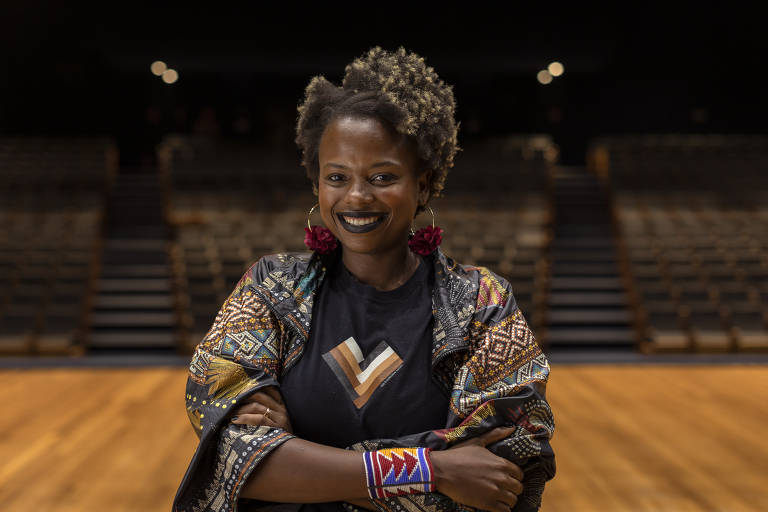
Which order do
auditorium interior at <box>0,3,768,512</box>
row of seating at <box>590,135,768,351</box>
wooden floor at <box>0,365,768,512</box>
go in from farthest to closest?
row of seating at <box>590,135,768,351</box>
auditorium interior at <box>0,3,768,512</box>
wooden floor at <box>0,365,768,512</box>

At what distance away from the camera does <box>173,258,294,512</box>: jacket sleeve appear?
→ 2.16 ft

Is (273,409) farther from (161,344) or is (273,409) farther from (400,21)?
(400,21)

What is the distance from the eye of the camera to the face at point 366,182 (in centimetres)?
70

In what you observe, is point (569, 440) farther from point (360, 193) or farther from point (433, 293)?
point (360, 193)

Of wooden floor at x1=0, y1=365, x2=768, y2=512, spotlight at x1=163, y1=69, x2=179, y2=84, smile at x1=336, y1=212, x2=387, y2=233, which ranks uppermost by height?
spotlight at x1=163, y1=69, x2=179, y2=84

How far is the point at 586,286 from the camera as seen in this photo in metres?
4.55

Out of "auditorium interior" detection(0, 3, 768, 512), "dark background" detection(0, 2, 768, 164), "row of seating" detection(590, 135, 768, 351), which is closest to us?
"auditorium interior" detection(0, 3, 768, 512)

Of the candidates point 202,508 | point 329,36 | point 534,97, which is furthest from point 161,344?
point 534,97

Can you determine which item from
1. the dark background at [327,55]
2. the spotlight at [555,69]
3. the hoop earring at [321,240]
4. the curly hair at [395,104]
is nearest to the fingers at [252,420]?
the hoop earring at [321,240]

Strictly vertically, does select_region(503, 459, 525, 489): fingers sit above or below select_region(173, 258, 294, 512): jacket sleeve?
below

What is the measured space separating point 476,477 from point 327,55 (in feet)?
21.6

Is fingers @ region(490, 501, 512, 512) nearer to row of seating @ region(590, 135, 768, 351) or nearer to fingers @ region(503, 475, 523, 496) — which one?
fingers @ region(503, 475, 523, 496)

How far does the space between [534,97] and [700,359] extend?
521 cm

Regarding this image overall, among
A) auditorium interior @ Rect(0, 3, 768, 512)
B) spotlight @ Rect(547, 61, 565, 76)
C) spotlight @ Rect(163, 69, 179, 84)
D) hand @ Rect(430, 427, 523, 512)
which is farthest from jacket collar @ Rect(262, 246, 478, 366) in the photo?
spotlight @ Rect(163, 69, 179, 84)
